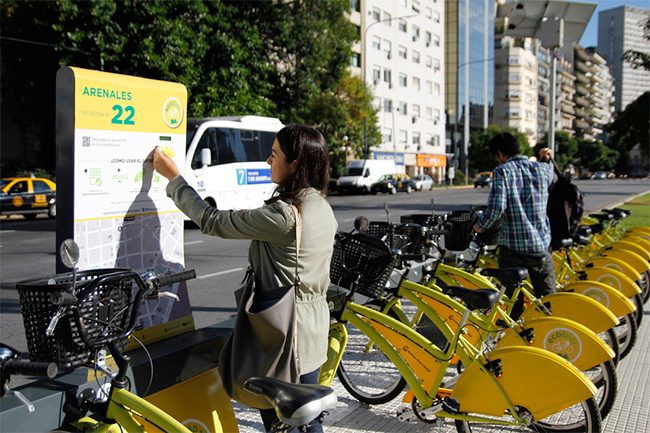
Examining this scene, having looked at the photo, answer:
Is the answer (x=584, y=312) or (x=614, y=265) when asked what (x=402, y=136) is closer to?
(x=614, y=265)

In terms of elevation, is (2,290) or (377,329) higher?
(377,329)

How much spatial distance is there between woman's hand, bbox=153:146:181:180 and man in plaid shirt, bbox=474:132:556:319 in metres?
2.44

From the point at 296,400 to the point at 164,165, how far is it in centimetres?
142

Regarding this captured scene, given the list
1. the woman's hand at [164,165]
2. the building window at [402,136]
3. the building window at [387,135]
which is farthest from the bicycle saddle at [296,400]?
the building window at [402,136]

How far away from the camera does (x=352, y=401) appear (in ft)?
12.4

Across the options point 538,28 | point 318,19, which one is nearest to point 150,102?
point 538,28

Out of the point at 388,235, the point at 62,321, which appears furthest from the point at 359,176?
the point at 62,321

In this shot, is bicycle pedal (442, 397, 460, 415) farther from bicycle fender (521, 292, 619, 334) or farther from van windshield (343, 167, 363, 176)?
van windshield (343, 167, 363, 176)

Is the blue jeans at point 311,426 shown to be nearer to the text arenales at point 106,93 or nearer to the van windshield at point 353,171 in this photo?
the text arenales at point 106,93

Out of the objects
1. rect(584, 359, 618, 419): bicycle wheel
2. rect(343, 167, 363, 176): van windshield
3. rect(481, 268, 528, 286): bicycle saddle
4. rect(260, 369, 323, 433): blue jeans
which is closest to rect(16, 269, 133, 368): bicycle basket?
rect(260, 369, 323, 433): blue jeans

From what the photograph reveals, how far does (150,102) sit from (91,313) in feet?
4.38

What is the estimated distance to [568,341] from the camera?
320 centimetres

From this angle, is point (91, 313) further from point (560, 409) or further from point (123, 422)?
point (560, 409)

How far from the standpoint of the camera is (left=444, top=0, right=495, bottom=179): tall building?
67.6 meters
